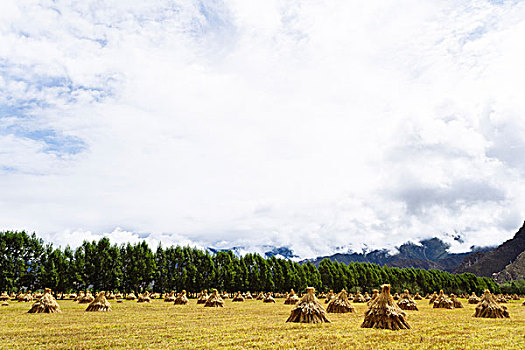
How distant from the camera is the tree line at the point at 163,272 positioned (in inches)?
2766

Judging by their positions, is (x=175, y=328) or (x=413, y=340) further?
(x=175, y=328)

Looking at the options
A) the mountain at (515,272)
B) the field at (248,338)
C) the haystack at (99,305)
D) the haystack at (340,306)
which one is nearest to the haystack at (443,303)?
the haystack at (340,306)

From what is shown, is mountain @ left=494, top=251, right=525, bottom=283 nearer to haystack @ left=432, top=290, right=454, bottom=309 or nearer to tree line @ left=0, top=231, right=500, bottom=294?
tree line @ left=0, top=231, right=500, bottom=294

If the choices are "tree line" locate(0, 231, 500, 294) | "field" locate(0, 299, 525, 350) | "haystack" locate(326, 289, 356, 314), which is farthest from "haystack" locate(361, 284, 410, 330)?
"tree line" locate(0, 231, 500, 294)

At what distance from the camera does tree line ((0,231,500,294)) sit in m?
70.2

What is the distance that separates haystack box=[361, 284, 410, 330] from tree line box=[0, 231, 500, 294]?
67.3 meters

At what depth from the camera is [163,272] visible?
85562 millimetres

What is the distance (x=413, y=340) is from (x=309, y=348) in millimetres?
5634

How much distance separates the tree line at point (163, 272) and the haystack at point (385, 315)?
67.3m

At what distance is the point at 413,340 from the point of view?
16906mm

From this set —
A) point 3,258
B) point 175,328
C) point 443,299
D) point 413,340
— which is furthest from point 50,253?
point 413,340

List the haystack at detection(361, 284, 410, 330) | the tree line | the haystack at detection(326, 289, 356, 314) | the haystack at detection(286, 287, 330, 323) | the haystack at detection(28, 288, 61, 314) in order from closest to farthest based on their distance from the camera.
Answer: the haystack at detection(361, 284, 410, 330) < the haystack at detection(286, 287, 330, 323) < the haystack at detection(28, 288, 61, 314) < the haystack at detection(326, 289, 356, 314) < the tree line

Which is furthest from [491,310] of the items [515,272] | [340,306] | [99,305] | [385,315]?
[515,272]

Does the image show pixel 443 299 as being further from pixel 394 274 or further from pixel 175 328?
pixel 394 274
